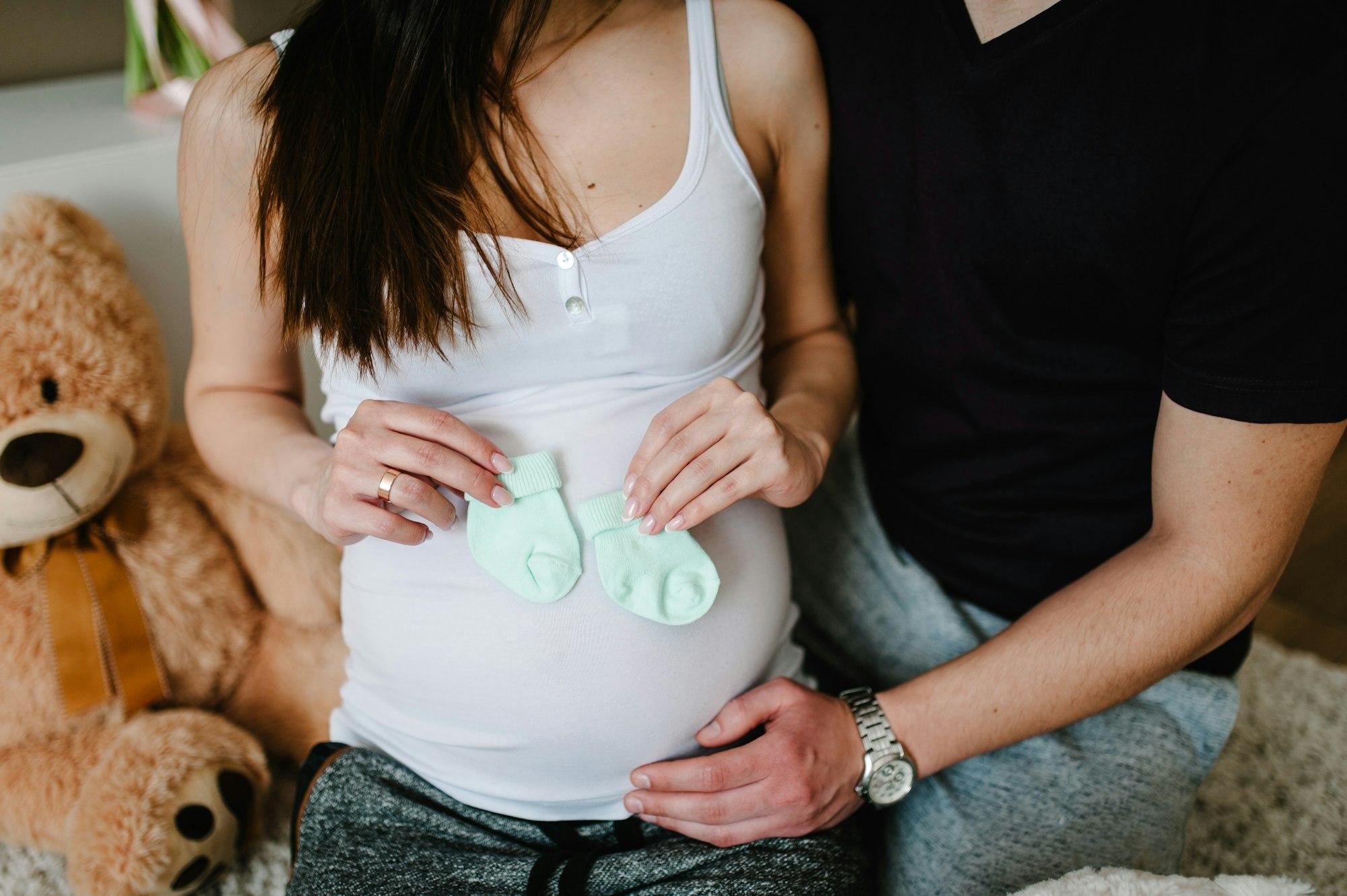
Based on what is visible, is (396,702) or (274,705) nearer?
(396,702)

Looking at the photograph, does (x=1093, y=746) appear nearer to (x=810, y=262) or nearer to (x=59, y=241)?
(x=810, y=262)

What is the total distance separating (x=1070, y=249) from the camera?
724 millimetres

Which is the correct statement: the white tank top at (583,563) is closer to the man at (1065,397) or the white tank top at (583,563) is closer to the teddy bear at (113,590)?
the man at (1065,397)

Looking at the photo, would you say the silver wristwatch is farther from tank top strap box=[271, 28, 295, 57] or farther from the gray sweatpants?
tank top strap box=[271, 28, 295, 57]

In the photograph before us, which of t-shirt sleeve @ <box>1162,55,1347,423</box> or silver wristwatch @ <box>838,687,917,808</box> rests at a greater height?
t-shirt sleeve @ <box>1162,55,1347,423</box>

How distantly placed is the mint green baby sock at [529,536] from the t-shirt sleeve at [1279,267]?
1.61 feet

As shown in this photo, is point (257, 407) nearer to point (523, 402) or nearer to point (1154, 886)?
point (523, 402)

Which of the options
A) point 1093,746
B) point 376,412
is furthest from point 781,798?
point 376,412

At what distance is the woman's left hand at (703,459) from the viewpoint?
26.2 inches

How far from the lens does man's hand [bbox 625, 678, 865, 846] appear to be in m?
0.71

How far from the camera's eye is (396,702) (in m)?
0.78

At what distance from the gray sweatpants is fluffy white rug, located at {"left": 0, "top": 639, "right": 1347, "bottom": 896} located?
0.32 meters

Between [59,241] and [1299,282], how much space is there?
3.54ft

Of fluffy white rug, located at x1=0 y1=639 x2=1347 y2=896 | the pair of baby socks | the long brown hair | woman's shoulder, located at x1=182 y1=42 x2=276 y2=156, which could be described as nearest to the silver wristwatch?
the pair of baby socks
